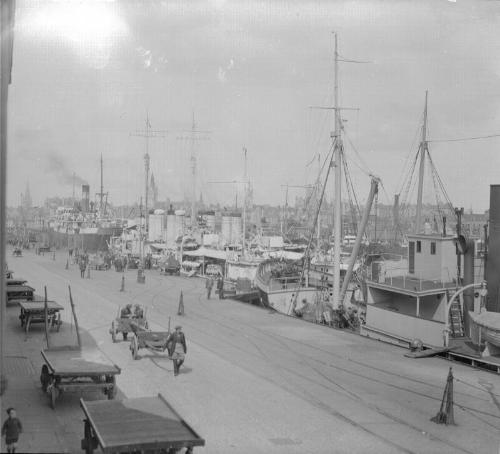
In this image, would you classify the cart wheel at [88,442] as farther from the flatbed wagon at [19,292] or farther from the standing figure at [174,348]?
the flatbed wagon at [19,292]

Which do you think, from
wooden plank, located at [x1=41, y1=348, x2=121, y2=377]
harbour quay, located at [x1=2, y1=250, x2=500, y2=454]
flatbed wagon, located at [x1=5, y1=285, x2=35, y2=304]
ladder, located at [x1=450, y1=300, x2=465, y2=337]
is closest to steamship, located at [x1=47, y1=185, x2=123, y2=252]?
flatbed wagon, located at [x1=5, y1=285, x2=35, y2=304]

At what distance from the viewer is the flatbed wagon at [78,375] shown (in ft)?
29.0

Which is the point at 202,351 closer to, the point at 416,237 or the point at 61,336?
the point at 61,336

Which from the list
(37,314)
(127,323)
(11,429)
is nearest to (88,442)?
(11,429)

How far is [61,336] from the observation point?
48.5 ft

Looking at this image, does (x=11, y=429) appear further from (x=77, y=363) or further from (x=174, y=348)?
(x=174, y=348)

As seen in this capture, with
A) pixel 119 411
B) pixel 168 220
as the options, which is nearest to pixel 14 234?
pixel 168 220

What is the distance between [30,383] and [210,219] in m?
71.9

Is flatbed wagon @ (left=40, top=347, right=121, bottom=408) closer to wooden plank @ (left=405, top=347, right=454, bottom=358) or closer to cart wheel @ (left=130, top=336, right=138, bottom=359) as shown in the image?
cart wheel @ (left=130, top=336, right=138, bottom=359)

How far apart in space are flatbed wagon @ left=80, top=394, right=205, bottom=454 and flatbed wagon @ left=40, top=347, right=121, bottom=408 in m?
1.34

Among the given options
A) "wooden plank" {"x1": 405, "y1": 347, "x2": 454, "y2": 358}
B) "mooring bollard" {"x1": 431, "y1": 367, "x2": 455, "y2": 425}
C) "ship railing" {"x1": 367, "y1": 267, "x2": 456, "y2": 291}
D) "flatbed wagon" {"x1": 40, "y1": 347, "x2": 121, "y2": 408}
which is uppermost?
"ship railing" {"x1": 367, "y1": 267, "x2": 456, "y2": 291}

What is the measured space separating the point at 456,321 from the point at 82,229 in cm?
4477

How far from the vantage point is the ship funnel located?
55.8ft

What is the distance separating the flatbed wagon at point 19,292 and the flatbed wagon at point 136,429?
11.9 m
